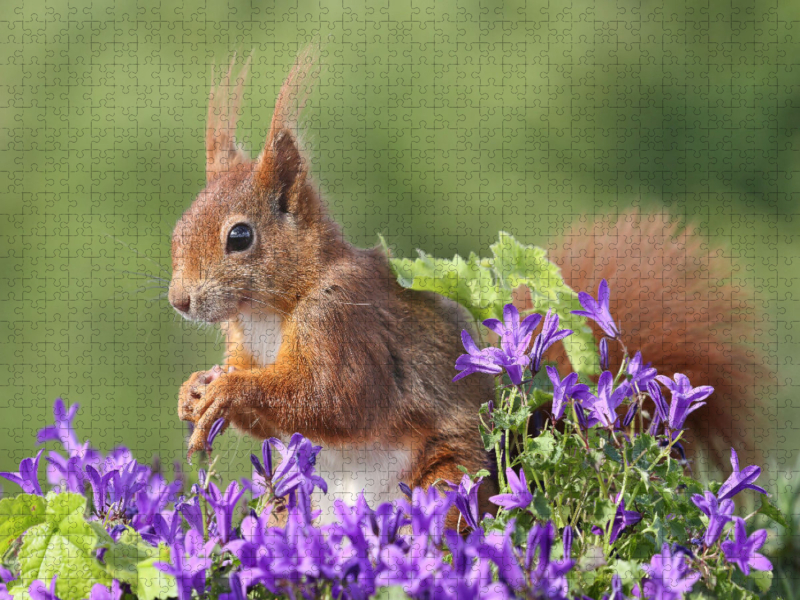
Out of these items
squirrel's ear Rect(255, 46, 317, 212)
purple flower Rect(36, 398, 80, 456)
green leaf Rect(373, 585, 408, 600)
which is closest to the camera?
green leaf Rect(373, 585, 408, 600)

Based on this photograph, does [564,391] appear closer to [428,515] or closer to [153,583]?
[428,515]

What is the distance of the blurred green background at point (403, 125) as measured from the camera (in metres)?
2.81

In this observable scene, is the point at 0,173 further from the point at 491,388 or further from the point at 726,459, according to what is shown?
the point at 726,459

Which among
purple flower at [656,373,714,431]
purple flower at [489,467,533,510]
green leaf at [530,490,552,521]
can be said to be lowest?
green leaf at [530,490,552,521]

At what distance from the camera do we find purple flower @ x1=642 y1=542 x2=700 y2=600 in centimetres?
Result: 78

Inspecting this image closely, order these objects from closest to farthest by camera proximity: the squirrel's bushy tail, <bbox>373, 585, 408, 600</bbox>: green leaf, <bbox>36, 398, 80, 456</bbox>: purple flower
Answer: <bbox>373, 585, 408, 600</bbox>: green leaf
<bbox>36, 398, 80, 456</bbox>: purple flower
the squirrel's bushy tail

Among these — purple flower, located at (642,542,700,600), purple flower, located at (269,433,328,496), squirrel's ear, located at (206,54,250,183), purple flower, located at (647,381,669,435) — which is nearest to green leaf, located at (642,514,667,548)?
purple flower, located at (642,542,700,600)

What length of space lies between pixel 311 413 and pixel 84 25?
2.85 metres

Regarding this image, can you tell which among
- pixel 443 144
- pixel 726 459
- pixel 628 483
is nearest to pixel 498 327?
pixel 628 483

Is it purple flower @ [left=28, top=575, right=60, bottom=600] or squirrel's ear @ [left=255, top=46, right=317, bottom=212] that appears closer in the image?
purple flower @ [left=28, top=575, right=60, bottom=600]

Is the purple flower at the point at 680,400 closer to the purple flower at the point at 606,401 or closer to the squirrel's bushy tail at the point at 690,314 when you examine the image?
the purple flower at the point at 606,401

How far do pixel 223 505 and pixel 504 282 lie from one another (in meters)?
0.55

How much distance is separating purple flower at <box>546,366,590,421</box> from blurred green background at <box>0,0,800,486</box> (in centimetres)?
156

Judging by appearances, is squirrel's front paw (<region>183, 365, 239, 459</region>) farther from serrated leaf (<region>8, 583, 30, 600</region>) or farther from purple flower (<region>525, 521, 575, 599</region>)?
purple flower (<region>525, 521, 575, 599</region>)
